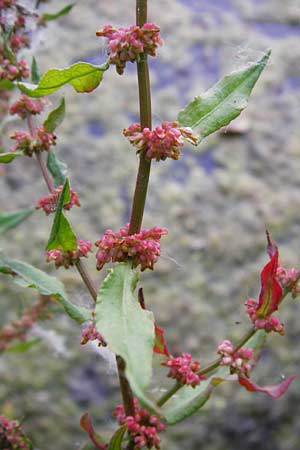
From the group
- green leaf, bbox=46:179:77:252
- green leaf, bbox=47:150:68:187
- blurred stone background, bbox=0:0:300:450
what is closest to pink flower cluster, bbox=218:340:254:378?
green leaf, bbox=46:179:77:252

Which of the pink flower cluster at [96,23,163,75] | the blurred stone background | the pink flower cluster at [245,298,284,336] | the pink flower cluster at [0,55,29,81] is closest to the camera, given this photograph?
the pink flower cluster at [96,23,163,75]

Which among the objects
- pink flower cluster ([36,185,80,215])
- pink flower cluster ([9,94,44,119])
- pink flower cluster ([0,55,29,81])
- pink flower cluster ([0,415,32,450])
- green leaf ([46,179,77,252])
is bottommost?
pink flower cluster ([0,415,32,450])

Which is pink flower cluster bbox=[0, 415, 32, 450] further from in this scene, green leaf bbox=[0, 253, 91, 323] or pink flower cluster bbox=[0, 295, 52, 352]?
pink flower cluster bbox=[0, 295, 52, 352]

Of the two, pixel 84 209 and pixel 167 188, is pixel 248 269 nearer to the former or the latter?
pixel 167 188

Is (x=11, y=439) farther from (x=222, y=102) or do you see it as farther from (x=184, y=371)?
(x=222, y=102)

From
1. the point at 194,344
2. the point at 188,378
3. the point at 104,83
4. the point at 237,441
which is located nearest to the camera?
the point at 188,378

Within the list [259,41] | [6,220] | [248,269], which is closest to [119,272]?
[6,220]
